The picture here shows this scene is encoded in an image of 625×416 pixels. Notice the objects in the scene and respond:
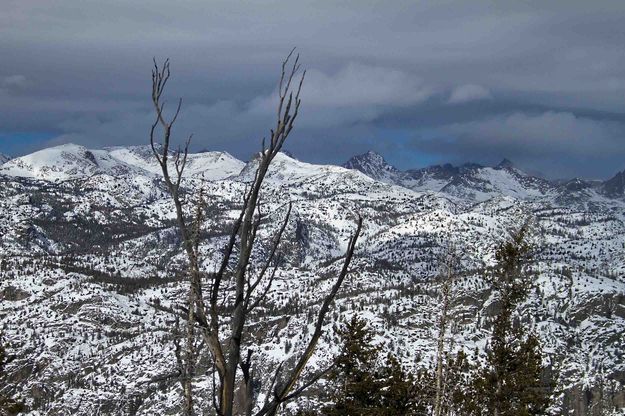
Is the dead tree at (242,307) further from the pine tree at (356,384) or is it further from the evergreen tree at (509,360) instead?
the evergreen tree at (509,360)

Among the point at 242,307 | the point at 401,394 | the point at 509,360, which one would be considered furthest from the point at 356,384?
the point at 242,307

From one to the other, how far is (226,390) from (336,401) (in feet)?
116

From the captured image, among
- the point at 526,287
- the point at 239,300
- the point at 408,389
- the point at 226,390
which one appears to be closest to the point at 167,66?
the point at 239,300

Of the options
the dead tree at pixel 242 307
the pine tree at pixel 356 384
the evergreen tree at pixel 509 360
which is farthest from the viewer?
the evergreen tree at pixel 509 360

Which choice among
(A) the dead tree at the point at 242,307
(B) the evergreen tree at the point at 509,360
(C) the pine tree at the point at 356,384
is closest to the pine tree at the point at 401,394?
(C) the pine tree at the point at 356,384

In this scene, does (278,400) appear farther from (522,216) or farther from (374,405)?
(522,216)

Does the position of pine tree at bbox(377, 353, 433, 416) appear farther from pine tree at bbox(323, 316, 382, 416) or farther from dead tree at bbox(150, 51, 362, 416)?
dead tree at bbox(150, 51, 362, 416)

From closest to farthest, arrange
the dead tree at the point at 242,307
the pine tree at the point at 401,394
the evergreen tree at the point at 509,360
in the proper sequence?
the dead tree at the point at 242,307, the pine tree at the point at 401,394, the evergreen tree at the point at 509,360

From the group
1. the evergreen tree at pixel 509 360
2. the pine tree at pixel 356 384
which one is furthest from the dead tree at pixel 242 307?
the evergreen tree at pixel 509 360

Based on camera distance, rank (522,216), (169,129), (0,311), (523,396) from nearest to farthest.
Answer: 1. (169,129)
2. (0,311)
3. (523,396)
4. (522,216)

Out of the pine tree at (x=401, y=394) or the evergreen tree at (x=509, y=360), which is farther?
the evergreen tree at (x=509, y=360)

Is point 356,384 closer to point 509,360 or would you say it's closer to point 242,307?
point 509,360

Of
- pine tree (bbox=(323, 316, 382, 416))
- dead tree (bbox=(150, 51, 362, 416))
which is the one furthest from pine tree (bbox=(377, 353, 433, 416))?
dead tree (bbox=(150, 51, 362, 416))

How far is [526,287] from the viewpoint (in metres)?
40.0
